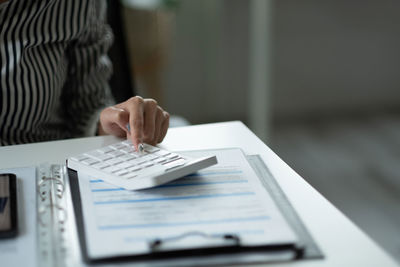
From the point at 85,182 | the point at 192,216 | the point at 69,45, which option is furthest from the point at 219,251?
the point at 69,45

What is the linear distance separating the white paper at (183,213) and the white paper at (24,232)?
44mm

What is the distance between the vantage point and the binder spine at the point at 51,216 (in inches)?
17.7

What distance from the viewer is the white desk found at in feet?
1.49

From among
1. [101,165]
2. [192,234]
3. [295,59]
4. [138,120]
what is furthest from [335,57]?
[192,234]

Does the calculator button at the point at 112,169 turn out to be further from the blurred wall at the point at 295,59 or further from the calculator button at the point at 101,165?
the blurred wall at the point at 295,59

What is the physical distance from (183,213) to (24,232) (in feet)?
0.43

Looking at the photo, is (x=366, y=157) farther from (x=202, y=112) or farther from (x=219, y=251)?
(x=219, y=251)

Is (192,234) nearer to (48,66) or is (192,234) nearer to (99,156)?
(99,156)

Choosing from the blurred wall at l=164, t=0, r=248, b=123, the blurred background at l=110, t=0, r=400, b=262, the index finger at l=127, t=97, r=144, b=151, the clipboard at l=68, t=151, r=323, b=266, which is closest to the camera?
the clipboard at l=68, t=151, r=323, b=266

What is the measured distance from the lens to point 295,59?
104 inches

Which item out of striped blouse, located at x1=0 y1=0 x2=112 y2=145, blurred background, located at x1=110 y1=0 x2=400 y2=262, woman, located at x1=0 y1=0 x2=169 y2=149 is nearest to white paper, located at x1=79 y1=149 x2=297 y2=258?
woman, located at x1=0 y1=0 x2=169 y2=149

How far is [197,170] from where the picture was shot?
0.59 metres

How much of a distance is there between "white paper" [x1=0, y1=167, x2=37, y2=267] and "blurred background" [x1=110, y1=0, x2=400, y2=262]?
5.45 ft

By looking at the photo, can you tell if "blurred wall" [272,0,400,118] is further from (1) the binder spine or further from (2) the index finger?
(1) the binder spine
